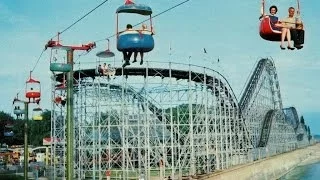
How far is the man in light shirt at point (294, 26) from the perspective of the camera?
7160 millimetres

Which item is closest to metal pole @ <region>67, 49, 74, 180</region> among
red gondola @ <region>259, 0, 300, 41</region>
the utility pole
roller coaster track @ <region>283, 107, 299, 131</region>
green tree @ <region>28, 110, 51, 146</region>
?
the utility pole

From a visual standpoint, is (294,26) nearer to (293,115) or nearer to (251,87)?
(251,87)

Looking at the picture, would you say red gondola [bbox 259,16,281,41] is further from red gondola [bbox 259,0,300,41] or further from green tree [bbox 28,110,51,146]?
green tree [bbox 28,110,51,146]

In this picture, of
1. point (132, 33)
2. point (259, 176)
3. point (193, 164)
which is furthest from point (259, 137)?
point (132, 33)

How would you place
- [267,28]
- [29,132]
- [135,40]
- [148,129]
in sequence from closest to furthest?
1. [267,28]
2. [135,40]
3. [148,129]
4. [29,132]

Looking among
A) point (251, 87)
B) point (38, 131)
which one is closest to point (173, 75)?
point (251, 87)

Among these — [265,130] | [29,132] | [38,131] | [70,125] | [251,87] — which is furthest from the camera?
[38,131]

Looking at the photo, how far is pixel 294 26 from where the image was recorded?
7156 millimetres

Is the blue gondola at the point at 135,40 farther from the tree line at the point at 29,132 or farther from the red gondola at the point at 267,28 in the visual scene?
the tree line at the point at 29,132

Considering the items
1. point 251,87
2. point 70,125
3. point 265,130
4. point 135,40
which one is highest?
point 251,87

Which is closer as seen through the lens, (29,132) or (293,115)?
(29,132)

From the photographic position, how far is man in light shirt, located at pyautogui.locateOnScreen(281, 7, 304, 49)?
716 centimetres

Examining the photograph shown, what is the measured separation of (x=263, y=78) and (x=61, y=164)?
24.3m

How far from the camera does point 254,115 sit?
47688 mm
